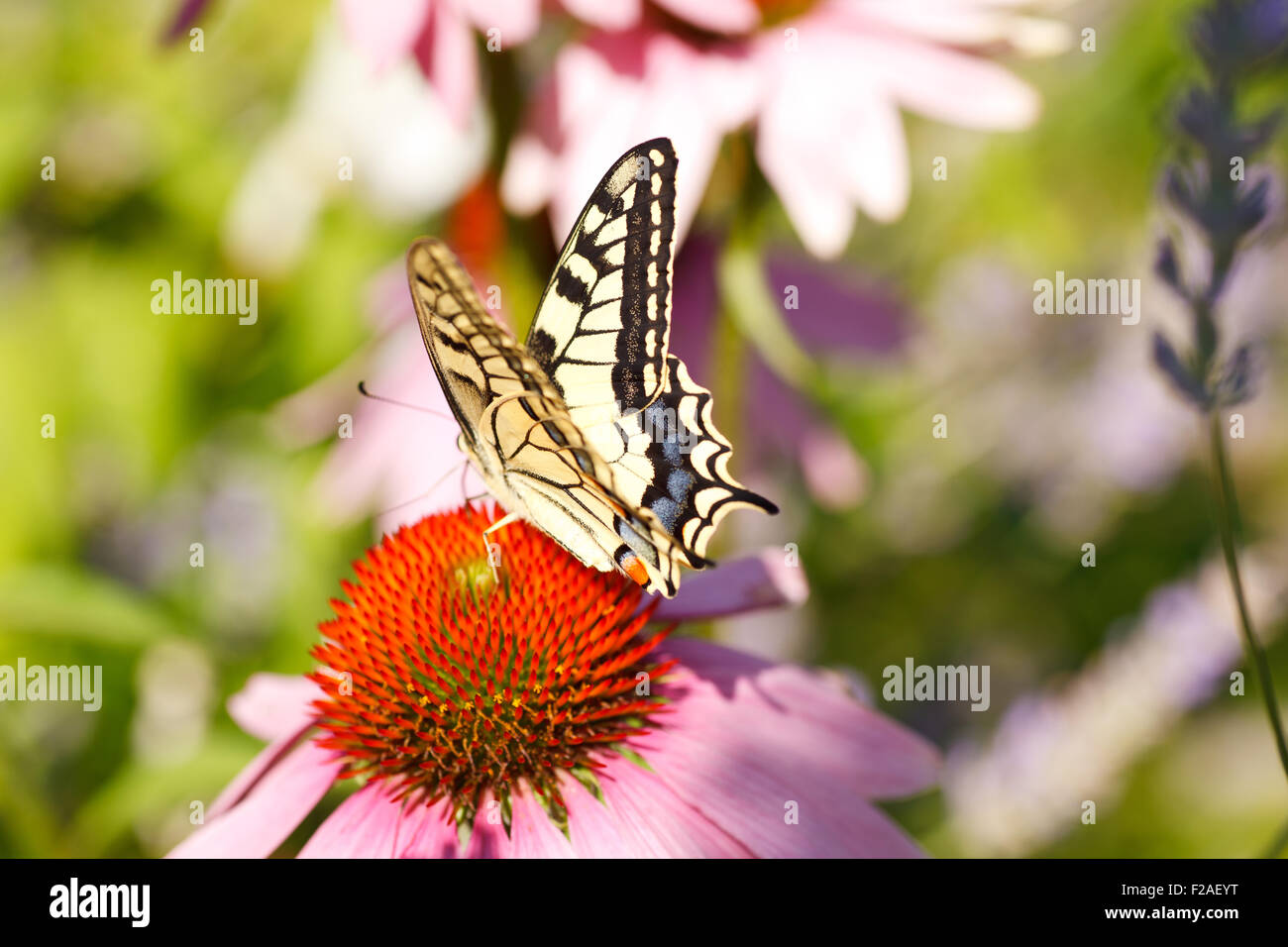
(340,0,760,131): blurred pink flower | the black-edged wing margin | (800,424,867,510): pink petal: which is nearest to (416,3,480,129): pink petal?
(340,0,760,131): blurred pink flower

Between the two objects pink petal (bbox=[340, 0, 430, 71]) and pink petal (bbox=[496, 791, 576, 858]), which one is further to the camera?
pink petal (bbox=[340, 0, 430, 71])

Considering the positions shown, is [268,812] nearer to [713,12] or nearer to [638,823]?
[638,823]

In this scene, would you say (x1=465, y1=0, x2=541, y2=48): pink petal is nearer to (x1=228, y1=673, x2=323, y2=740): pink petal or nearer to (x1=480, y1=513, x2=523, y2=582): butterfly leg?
(x1=480, y1=513, x2=523, y2=582): butterfly leg

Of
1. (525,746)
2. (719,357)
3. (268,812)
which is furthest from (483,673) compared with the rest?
(719,357)

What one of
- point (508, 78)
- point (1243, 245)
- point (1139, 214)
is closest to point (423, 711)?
point (508, 78)

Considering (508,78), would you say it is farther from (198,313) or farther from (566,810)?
(198,313)

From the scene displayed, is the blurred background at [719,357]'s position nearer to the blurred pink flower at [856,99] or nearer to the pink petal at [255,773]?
the blurred pink flower at [856,99]
